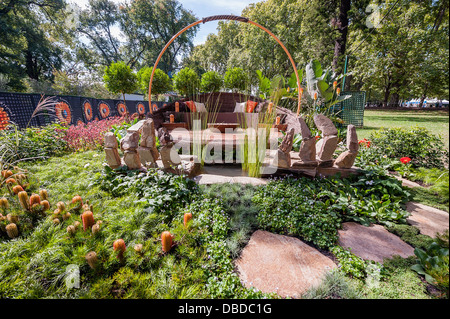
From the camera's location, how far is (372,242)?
4.73 feet

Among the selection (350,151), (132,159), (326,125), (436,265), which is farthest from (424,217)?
(132,159)

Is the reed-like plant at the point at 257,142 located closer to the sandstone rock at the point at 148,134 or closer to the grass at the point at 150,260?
the grass at the point at 150,260

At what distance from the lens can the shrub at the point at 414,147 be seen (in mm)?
2756

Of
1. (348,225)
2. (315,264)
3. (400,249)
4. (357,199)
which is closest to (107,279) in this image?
(315,264)

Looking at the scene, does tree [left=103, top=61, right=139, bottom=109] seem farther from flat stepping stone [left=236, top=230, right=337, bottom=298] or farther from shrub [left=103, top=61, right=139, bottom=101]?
flat stepping stone [left=236, top=230, right=337, bottom=298]

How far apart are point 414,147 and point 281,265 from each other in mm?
3296

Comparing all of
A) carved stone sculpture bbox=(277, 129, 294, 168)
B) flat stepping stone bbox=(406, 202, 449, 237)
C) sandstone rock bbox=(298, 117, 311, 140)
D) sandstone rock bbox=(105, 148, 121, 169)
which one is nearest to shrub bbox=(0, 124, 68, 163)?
sandstone rock bbox=(105, 148, 121, 169)

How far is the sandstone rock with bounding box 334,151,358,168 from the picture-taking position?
2.11 m

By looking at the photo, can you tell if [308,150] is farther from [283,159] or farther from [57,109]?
[57,109]

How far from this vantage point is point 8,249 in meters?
1.21

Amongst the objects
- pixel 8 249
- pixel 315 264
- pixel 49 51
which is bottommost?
pixel 315 264

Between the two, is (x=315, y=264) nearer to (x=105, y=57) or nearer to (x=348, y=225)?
(x=348, y=225)

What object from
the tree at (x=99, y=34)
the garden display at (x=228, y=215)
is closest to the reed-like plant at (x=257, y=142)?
the garden display at (x=228, y=215)

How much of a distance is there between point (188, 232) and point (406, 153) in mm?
3773
